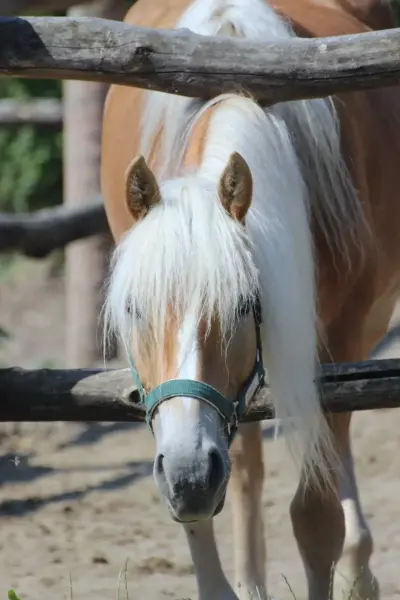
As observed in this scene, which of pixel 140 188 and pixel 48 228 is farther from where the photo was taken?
pixel 48 228

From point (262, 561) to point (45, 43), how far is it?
75.4 inches

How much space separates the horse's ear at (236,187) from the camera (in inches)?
95.7

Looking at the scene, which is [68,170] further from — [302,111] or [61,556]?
[302,111]

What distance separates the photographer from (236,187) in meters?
2.45

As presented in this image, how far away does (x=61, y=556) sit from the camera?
4250 mm

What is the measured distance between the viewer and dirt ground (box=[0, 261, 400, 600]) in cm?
401

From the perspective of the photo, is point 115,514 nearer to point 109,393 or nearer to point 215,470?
point 109,393

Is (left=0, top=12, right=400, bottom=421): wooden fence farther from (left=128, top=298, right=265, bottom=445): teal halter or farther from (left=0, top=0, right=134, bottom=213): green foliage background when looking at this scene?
(left=0, top=0, right=134, bottom=213): green foliage background

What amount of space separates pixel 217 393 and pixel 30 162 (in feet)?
24.2

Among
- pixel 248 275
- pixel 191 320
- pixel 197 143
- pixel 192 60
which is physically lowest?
pixel 191 320

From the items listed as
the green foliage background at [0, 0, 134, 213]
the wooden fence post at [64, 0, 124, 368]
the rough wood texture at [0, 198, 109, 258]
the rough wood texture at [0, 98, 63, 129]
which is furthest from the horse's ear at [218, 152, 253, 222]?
the green foliage background at [0, 0, 134, 213]

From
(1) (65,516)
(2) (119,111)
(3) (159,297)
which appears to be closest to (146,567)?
(1) (65,516)

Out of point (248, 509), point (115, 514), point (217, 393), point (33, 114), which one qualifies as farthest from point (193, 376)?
point (33, 114)

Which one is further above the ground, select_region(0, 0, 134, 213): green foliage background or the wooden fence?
select_region(0, 0, 134, 213): green foliage background
